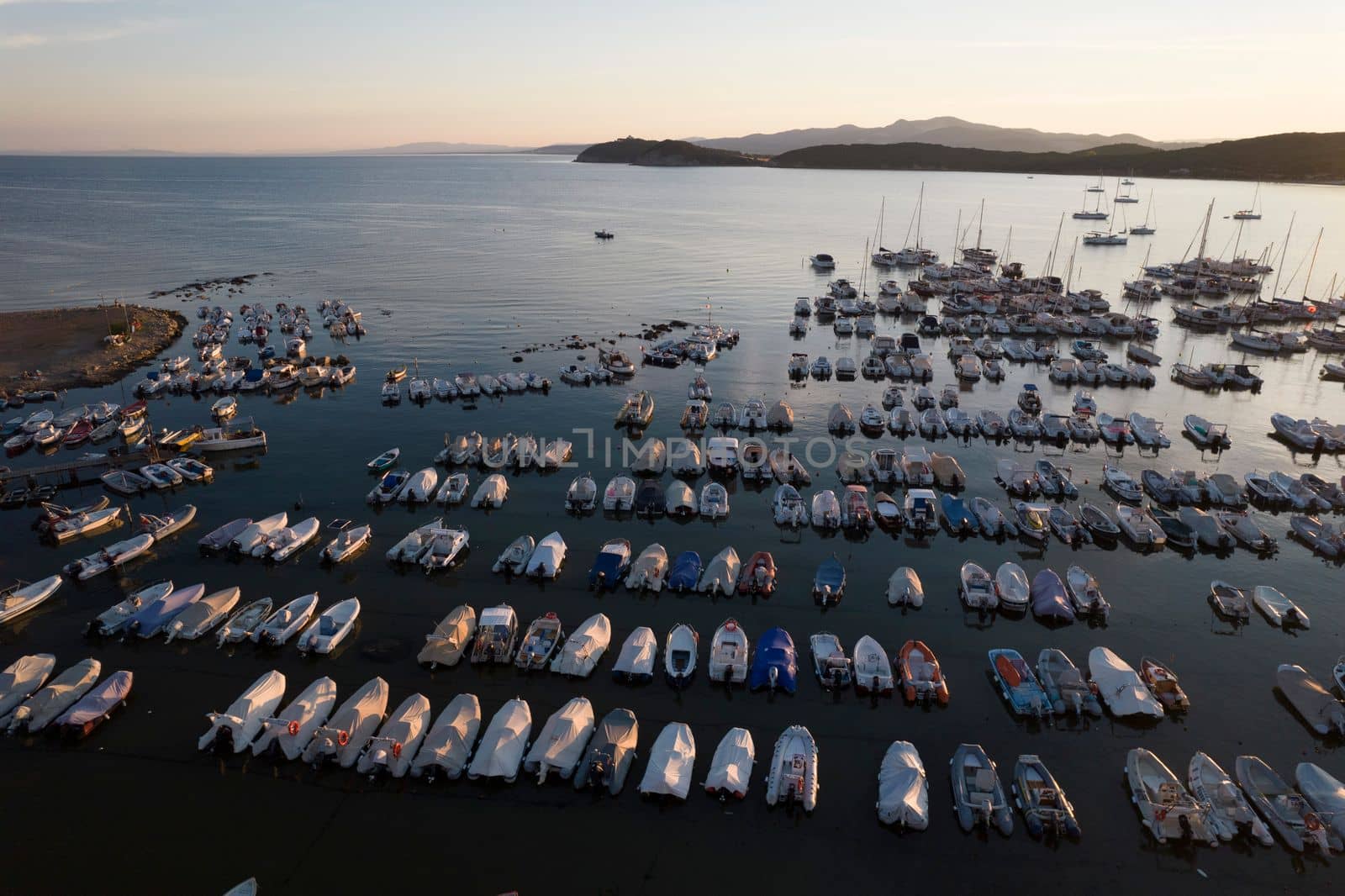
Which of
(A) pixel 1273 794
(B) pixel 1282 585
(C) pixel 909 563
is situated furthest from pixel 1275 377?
(A) pixel 1273 794

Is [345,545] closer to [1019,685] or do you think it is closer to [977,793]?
[977,793]

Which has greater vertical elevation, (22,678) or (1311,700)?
(22,678)

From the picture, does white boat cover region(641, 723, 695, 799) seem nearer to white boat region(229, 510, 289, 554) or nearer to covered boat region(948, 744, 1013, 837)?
covered boat region(948, 744, 1013, 837)

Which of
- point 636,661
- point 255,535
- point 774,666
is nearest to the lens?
point 774,666

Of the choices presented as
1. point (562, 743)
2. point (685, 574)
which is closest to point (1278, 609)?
point (685, 574)

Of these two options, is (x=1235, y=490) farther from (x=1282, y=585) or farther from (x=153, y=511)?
(x=153, y=511)

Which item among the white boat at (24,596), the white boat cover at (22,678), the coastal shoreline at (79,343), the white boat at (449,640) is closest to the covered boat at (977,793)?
the white boat at (449,640)

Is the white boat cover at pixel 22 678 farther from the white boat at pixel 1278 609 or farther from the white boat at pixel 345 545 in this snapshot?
the white boat at pixel 1278 609

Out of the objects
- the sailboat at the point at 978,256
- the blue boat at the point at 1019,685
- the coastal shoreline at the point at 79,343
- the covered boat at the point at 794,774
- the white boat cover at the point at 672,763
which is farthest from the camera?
the sailboat at the point at 978,256
